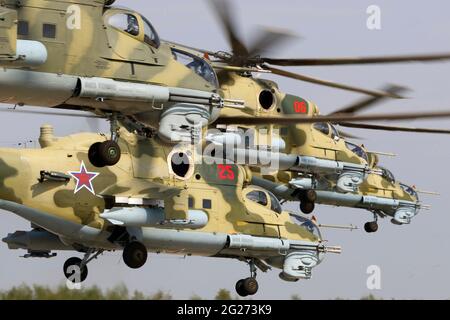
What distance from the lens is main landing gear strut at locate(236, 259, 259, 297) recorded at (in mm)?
29656

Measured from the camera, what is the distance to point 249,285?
29703 millimetres

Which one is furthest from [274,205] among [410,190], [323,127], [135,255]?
[410,190]

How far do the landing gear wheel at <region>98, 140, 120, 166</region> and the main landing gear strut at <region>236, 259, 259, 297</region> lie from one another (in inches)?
347

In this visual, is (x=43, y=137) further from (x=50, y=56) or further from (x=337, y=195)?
(x=337, y=195)

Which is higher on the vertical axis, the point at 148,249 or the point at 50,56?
the point at 50,56

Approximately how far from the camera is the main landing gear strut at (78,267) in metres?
26.3

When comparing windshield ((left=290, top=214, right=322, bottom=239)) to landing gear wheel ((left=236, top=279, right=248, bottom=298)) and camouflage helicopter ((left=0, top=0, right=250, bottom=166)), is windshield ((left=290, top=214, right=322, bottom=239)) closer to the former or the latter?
landing gear wheel ((left=236, top=279, right=248, bottom=298))

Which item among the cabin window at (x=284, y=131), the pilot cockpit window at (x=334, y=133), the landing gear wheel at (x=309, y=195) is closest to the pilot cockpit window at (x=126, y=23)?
the cabin window at (x=284, y=131)

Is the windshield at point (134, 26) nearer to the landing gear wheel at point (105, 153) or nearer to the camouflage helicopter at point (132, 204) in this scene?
the landing gear wheel at point (105, 153)

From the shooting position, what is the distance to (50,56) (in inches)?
799

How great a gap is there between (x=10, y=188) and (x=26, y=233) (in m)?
3.04

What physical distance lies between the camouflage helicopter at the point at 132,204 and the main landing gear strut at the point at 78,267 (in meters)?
0.03

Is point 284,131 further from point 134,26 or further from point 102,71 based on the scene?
point 102,71
